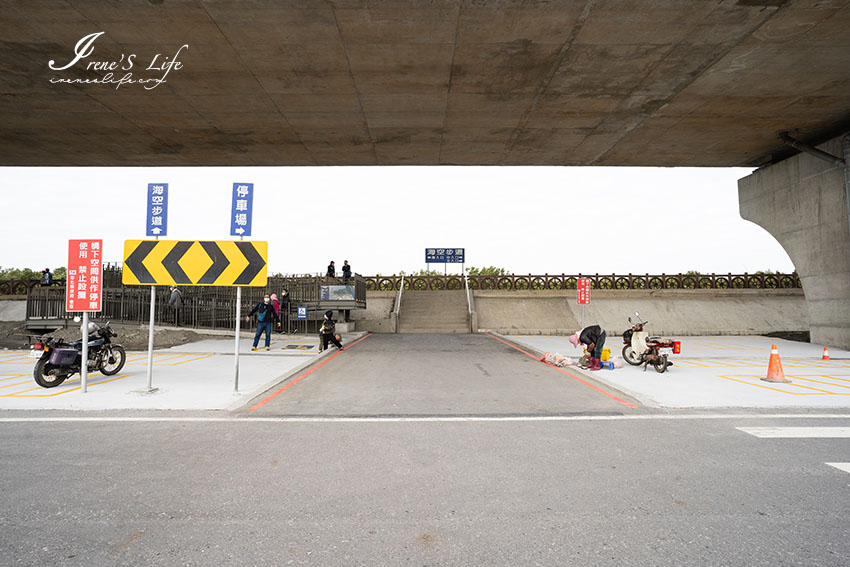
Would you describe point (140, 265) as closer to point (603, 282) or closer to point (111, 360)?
point (111, 360)

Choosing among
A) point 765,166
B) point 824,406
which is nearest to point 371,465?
point 824,406

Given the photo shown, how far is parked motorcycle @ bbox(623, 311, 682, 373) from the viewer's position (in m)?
11.2

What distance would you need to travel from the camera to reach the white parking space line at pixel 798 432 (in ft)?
19.3

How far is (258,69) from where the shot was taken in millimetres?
12164

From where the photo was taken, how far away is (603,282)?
107 feet

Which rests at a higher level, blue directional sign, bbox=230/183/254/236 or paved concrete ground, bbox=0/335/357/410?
blue directional sign, bbox=230/183/254/236

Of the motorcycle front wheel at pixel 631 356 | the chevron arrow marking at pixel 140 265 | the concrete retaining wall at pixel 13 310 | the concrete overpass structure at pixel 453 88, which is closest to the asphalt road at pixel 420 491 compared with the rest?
the chevron arrow marking at pixel 140 265

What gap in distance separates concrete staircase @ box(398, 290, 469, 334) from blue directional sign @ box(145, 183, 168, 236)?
19.6 metres

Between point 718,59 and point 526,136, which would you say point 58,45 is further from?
point 718,59

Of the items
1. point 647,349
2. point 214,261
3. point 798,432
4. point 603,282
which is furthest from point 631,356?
point 603,282

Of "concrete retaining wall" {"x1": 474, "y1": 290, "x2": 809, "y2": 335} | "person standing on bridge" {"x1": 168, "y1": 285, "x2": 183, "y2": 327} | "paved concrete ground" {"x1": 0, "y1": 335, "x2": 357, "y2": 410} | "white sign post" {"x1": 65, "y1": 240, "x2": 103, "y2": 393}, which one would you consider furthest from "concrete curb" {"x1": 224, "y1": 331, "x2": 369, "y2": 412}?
"concrete retaining wall" {"x1": 474, "y1": 290, "x2": 809, "y2": 335}

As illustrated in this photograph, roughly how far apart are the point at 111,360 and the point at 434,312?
2091 centimetres

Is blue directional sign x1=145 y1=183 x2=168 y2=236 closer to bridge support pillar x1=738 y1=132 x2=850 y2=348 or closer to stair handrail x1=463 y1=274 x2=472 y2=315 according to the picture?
bridge support pillar x1=738 y1=132 x2=850 y2=348

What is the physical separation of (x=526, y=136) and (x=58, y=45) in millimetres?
12993
